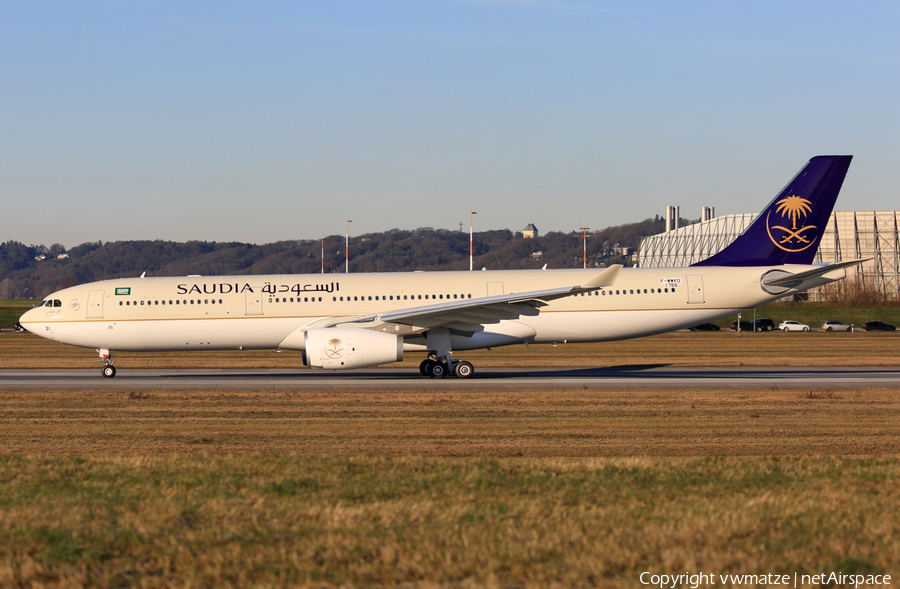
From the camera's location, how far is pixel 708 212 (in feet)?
504

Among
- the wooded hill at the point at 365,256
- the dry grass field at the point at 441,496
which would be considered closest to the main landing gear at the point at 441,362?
the dry grass field at the point at 441,496

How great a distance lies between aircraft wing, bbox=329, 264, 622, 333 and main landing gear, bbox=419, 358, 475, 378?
120cm

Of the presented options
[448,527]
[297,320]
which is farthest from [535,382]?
[448,527]

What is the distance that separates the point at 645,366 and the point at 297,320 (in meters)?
13.7

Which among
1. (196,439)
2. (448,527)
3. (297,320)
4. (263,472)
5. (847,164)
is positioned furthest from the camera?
(847,164)

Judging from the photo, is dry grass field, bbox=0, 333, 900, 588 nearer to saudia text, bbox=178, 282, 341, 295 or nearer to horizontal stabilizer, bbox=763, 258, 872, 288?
horizontal stabilizer, bbox=763, 258, 872, 288

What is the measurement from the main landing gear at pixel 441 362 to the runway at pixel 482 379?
0.53 meters

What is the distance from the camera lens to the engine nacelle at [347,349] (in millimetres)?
23953

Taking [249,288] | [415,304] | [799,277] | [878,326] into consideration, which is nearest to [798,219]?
[799,277]

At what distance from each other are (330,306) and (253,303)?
8.32 ft

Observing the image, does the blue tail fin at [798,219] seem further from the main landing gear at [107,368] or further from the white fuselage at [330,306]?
the main landing gear at [107,368]

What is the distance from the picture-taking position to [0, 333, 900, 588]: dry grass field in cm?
589

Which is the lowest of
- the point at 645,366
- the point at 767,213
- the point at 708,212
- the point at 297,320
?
the point at 645,366

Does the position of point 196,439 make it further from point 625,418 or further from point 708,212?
point 708,212
